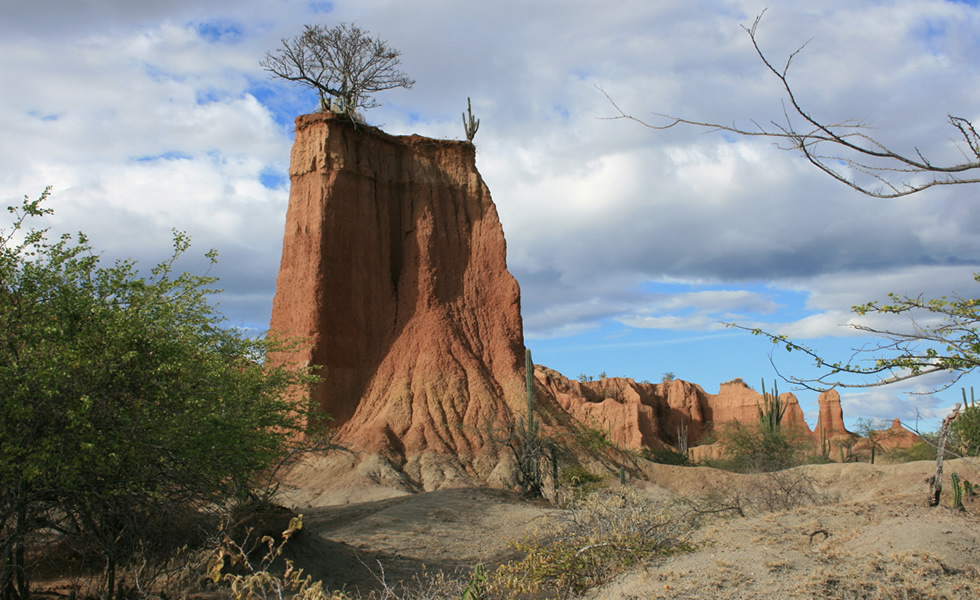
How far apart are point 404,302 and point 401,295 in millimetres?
367

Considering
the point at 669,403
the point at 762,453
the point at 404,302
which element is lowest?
the point at 762,453

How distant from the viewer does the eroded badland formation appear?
27906 mm

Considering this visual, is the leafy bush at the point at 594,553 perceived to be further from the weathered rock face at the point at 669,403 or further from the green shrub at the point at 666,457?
the weathered rock face at the point at 669,403

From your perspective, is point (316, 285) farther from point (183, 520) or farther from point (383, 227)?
point (183, 520)

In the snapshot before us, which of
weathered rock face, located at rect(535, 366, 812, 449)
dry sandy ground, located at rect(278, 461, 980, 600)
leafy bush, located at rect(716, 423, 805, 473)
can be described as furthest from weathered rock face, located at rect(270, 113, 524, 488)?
weathered rock face, located at rect(535, 366, 812, 449)

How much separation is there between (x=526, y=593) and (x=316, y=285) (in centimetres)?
2209

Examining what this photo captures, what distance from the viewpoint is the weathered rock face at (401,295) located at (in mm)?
28531

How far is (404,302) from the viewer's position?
31.7m

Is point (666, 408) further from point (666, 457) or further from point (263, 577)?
point (263, 577)

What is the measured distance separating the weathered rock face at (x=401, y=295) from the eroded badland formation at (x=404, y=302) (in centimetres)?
5

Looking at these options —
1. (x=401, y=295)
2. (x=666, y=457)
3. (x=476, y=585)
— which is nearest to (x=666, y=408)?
(x=666, y=457)

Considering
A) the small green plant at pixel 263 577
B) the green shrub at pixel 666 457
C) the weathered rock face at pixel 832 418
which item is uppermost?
the weathered rock face at pixel 832 418

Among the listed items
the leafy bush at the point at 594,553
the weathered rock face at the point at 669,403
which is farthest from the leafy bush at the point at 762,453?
the leafy bush at the point at 594,553

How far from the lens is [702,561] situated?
7.21 m
